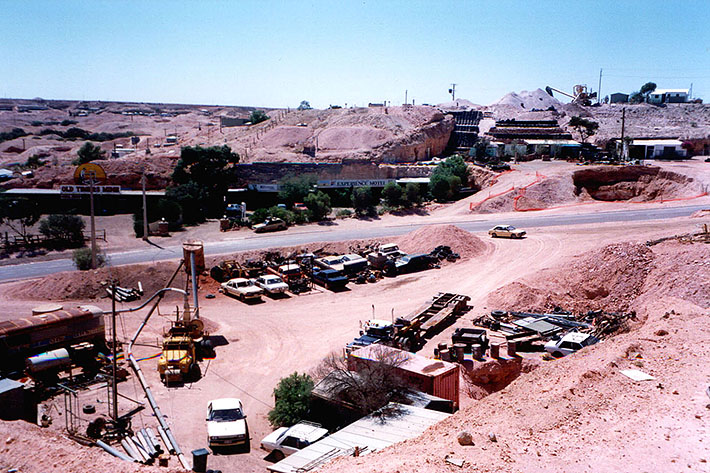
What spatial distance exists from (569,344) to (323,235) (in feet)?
84.8

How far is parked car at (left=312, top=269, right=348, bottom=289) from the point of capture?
33844 mm

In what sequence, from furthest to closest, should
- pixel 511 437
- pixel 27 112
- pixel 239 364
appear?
pixel 27 112 → pixel 239 364 → pixel 511 437

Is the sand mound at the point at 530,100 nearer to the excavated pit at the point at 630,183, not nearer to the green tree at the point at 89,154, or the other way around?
the excavated pit at the point at 630,183

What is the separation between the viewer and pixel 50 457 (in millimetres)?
11164

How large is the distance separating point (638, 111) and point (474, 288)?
91.1 meters

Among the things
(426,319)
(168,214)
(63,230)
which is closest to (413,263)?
(426,319)

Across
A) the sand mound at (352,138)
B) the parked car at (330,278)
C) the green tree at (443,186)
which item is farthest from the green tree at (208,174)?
the parked car at (330,278)

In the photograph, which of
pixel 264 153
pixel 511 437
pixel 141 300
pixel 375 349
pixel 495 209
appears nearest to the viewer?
pixel 511 437

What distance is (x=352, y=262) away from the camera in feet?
119

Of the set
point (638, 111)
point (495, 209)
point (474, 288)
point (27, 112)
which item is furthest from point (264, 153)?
point (27, 112)

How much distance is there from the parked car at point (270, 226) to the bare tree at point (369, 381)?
2853 centimetres

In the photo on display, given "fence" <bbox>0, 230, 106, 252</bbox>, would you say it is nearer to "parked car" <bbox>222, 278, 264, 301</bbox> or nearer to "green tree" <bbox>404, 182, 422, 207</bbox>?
"parked car" <bbox>222, 278, 264, 301</bbox>

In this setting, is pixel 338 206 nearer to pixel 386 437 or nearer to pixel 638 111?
pixel 386 437

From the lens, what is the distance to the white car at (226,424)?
55.2ft
